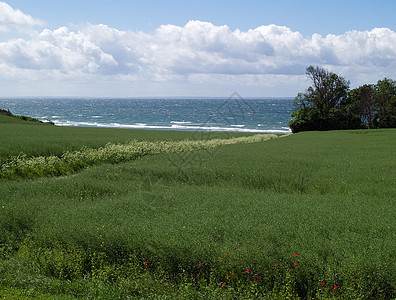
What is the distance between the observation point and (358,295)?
677cm

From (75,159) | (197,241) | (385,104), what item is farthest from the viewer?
(385,104)

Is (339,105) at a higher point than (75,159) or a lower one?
higher

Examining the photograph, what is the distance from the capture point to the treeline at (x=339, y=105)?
54.3m

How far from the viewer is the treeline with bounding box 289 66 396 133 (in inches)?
2137

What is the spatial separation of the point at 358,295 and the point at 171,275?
419 cm

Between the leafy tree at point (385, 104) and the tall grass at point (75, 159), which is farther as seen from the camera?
the leafy tree at point (385, 104)

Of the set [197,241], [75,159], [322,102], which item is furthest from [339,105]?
[197,241]

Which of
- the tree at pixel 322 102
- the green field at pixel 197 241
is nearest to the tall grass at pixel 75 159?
the green field at pixel 197 241

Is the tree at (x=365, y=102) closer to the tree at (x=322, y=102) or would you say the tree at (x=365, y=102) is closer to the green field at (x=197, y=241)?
the tree at (x=322, y=102)

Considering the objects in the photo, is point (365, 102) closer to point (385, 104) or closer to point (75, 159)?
point (385, 104)

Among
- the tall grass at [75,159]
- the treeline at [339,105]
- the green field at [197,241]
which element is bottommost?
the green field at [197,241]

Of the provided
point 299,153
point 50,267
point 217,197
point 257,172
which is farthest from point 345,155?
point 50,267

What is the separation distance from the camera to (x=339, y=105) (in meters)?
56.0

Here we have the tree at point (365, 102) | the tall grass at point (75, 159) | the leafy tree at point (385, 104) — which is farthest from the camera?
the tree at point (365, 102)
